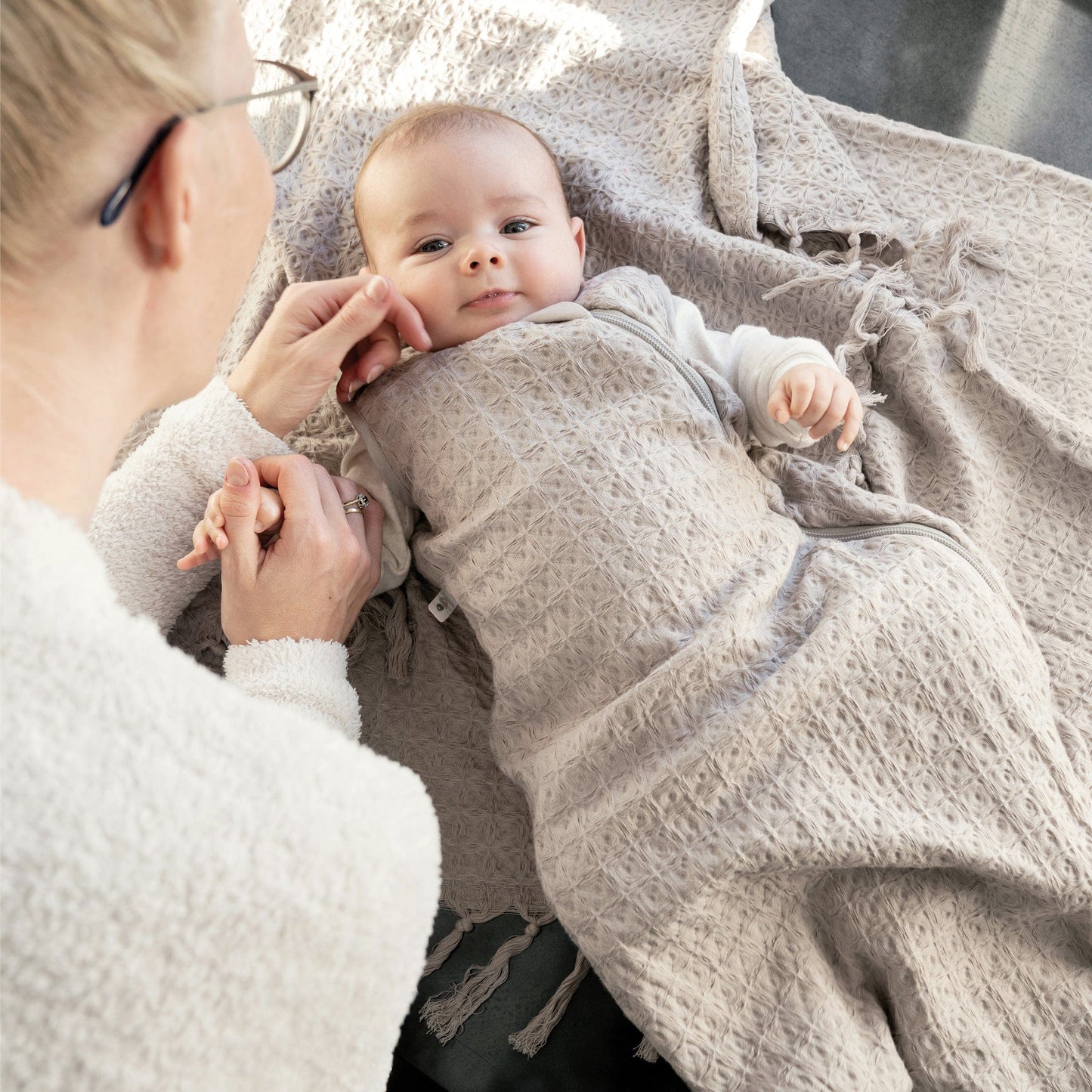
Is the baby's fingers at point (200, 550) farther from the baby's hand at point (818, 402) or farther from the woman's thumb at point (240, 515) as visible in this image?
the baby's hand at point (818, 402)

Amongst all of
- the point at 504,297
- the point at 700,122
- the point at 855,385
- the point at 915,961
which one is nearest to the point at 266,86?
the point at 504,297

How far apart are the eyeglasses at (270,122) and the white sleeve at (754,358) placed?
0.56m

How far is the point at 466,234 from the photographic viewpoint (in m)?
1.17

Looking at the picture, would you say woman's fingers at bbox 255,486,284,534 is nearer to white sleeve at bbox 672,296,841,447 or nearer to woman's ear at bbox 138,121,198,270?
woman's ear at bbox 138,121,198,270

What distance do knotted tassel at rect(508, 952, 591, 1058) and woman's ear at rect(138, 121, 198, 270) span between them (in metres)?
0.86

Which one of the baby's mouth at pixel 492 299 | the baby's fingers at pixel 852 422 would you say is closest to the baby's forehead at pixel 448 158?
the baby's mouth at pixel 492 299

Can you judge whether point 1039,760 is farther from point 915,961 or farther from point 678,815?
point 678,815

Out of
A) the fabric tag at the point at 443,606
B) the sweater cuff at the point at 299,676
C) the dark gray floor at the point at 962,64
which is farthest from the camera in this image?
the dark gray floor at the point at 962,64

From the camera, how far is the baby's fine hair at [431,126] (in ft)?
3.86

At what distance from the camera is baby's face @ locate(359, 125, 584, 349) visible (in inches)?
45.3

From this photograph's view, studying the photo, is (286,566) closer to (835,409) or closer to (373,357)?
(373,357)

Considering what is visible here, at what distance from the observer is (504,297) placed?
1.16 metres

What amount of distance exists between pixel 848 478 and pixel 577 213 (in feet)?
1.85

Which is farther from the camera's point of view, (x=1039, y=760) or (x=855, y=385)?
(x=855, y=385)
